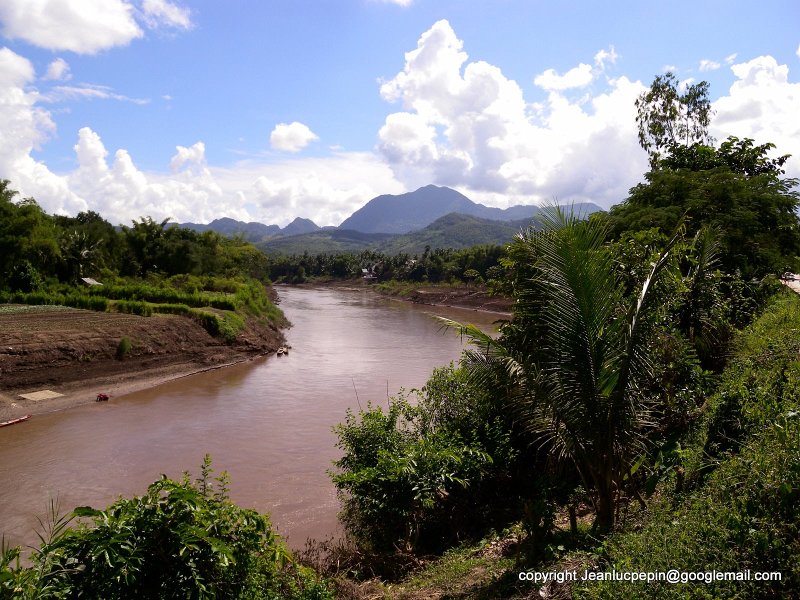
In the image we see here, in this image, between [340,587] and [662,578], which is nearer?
[662,578]

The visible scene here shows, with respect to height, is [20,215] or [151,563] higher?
[20,215]

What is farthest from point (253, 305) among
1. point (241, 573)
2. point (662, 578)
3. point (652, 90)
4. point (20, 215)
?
point (662, 578)

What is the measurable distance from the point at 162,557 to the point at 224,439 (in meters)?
11.1

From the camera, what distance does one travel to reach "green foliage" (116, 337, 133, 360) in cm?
2252

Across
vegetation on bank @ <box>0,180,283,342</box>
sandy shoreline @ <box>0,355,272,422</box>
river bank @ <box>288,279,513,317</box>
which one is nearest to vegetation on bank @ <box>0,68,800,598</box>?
sandy shoreline @ <box>0,355,272,422</box>

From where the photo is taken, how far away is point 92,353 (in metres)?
21.5

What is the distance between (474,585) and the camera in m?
5.61

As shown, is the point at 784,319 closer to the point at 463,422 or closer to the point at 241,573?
the point at 463,422

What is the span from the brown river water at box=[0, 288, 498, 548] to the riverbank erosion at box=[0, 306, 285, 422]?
1026mm

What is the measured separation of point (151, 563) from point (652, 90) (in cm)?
2987

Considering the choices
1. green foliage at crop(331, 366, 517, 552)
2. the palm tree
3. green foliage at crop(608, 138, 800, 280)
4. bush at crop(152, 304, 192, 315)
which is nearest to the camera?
the palm tree

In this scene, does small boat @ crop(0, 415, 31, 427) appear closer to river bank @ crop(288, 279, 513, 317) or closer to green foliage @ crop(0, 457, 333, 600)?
green foliage @ crop(0, 457, 333, 600)

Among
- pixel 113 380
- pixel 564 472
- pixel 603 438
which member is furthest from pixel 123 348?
pixel 603 438

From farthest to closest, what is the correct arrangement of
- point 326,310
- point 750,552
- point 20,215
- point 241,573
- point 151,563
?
point 326,310, point 20,215, point 241,573, point 151,563, point 750,552
